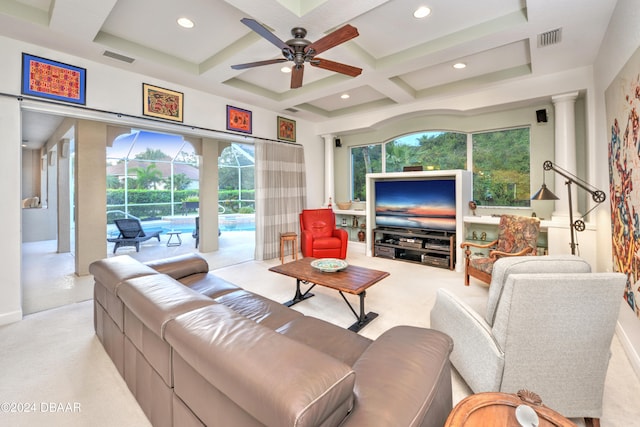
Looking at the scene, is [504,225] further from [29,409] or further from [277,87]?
[29,409]

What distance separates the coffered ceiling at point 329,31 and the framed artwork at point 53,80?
18 cm

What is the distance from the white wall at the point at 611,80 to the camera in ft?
6.67

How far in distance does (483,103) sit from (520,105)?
514 millimetres

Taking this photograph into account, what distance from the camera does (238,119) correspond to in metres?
4.79

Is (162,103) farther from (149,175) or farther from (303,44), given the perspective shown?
(149,175)

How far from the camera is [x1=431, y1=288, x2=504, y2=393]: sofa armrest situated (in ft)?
4.89

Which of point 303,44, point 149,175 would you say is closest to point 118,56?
point 303,44

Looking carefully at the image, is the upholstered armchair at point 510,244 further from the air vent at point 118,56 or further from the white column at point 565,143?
the air vent at point 118,56

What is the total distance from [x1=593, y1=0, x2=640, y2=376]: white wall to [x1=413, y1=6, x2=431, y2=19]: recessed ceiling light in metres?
1.43

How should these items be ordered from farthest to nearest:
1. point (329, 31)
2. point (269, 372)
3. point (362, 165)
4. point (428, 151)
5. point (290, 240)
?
point (362, 165) → point (290, 240) → point (428, 151) → point (329, 31) → point (269, 372)

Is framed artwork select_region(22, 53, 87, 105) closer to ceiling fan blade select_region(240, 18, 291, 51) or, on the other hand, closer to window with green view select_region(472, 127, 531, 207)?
ceiling fan blade select_region(240, 18, 291, 51)

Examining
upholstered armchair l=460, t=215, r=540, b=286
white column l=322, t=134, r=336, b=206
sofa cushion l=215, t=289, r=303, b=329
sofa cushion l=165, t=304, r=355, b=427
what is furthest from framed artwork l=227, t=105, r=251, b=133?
sofa cushion l=165, t=304, r=355, b=427

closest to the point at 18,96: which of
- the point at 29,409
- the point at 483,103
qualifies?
the point at 29,409

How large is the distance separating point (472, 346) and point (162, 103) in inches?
172
